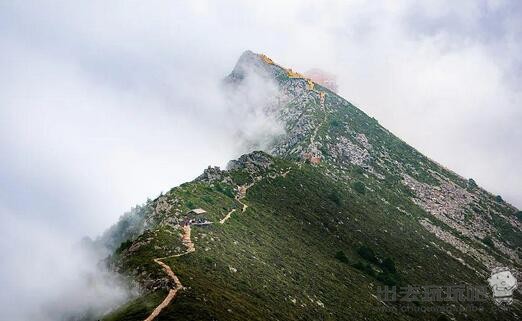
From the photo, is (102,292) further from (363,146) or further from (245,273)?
(363,146)

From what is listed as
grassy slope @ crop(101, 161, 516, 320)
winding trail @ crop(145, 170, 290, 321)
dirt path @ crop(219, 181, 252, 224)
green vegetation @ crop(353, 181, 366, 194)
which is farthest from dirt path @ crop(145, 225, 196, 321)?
green vegetation @ crop(353, 181, 366, 194)

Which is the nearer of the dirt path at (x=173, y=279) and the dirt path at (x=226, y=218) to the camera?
the dirt path at (x=173, y=279)

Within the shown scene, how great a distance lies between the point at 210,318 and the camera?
1715 inches

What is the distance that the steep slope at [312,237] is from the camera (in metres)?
57.7

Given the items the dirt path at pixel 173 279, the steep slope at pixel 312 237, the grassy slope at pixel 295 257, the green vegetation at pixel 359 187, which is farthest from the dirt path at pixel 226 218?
the green vegetation at pixel 359 187

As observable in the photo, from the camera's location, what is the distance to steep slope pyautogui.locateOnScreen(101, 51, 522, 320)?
57734 millimetres

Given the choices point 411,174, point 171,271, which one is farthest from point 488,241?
point 171,271

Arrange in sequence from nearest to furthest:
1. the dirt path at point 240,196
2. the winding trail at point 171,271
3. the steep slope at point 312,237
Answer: the winding trail at point 171,271
the steep slope at point 312,237
the dirt path at point 240,196

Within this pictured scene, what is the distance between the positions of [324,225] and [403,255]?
2411cm

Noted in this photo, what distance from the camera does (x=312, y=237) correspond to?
107m

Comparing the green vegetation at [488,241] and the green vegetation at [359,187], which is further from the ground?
the green vegetation at [359,187]

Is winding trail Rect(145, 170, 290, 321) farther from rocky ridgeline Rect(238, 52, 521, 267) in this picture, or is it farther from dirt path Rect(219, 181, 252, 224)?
rocky ridgeline Rect(238, 52, 521, 267)

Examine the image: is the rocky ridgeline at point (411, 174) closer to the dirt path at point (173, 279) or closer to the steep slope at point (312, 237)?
the steep slope at point (312, 237)

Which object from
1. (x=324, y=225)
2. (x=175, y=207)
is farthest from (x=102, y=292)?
(x=324, y=225)
